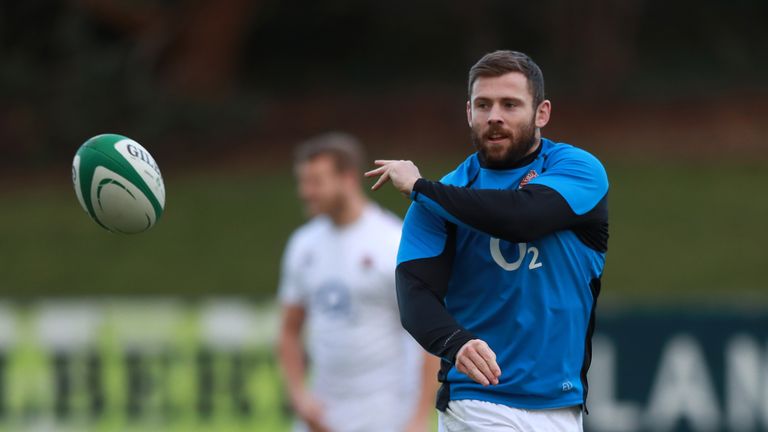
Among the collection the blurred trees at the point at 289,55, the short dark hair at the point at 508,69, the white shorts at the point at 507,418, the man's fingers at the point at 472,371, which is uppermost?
the blurred trees at the point at 289,55

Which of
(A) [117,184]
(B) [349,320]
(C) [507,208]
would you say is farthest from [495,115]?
(B) [349,320]

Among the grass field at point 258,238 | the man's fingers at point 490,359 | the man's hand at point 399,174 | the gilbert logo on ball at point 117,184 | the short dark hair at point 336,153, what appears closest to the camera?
the man's fingers at point 490,359

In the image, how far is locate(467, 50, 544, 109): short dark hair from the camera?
500 centimetres

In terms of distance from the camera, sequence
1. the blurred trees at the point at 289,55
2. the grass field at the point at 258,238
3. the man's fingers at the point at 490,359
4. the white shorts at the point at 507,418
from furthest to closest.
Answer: the blurred trees at the point at 289,55, the grass field at the point at 258,238, the white shorts at the point at 507,418, the man's fingers at the point at 490,359

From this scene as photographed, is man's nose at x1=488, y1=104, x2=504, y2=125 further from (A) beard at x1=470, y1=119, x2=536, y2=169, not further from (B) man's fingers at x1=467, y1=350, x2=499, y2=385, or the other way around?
(B) man's fingers at x1=467, y1=350, x2=499, y2=385

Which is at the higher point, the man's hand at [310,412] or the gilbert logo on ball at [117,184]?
the gilbert logo on ball at [117,184]

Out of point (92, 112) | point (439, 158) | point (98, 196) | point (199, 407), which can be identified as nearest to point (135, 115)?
point (92, 112)

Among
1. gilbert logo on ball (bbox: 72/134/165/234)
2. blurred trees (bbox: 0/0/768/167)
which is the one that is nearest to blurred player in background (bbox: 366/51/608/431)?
gilbert logo on ball (bbox: 72/134/165/234)

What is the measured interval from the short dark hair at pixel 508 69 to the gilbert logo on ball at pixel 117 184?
4.47 feet

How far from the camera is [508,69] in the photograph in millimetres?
5000

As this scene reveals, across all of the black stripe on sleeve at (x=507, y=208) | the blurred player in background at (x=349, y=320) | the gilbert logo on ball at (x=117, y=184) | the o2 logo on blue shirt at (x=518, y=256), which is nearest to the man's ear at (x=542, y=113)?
the black stripe on sleeve at (x=507, y=208)

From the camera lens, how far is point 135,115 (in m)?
26.1

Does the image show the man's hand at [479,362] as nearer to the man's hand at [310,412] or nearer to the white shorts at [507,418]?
the white shorts at [507,418]

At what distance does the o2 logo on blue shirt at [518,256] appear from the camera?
5055 mm
